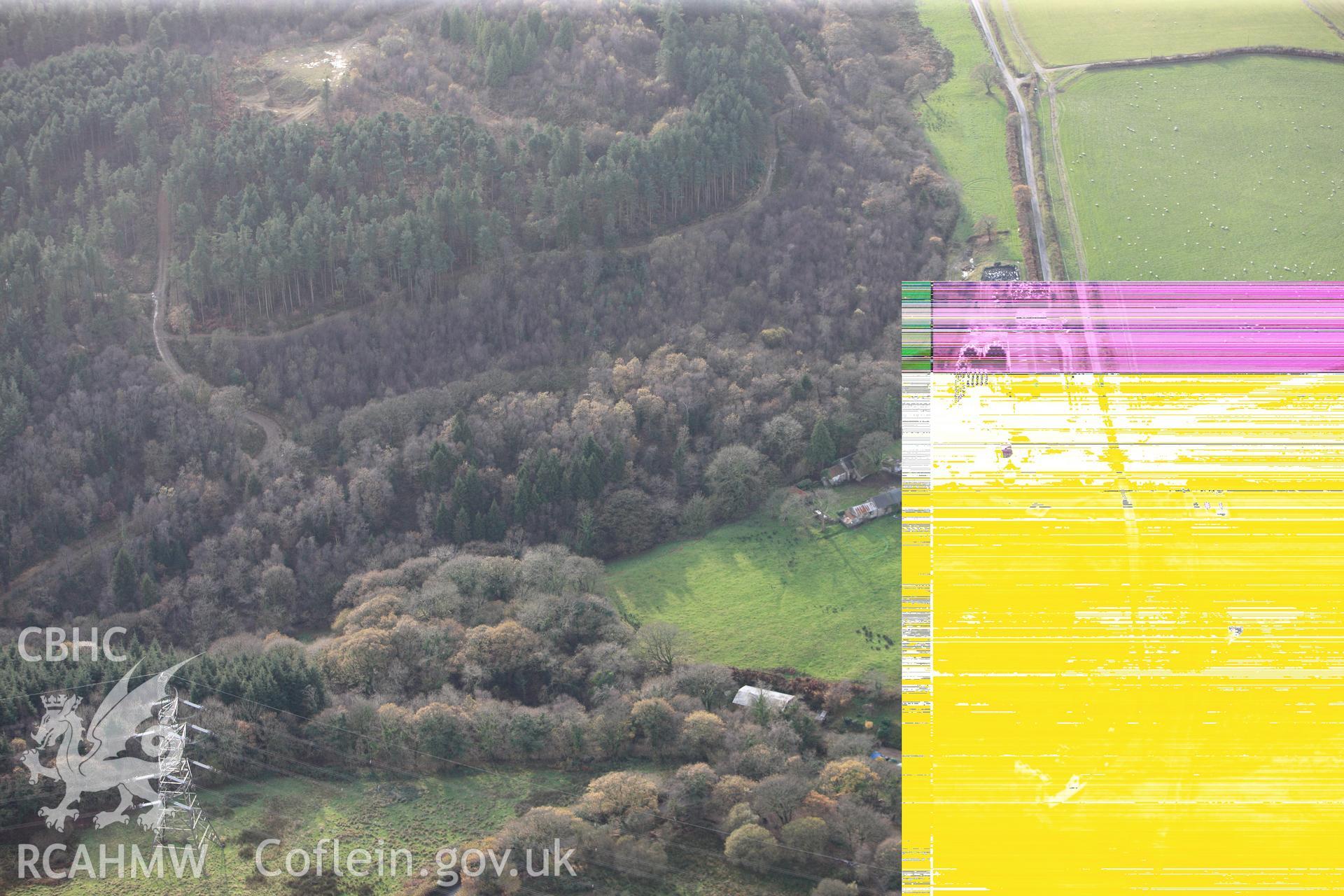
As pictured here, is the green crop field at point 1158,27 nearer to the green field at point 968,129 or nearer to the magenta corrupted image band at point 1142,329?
the green field at point 968,129

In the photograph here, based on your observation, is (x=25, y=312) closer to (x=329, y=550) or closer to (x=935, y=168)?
(x=329, y=550)

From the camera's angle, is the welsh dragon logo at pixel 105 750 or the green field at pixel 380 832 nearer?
the green field at pixel 380 832

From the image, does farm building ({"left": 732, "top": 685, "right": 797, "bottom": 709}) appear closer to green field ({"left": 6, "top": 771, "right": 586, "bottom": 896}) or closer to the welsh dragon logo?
green field ({"left": 6, "top": 771, "right": 586, "bottom": 896})

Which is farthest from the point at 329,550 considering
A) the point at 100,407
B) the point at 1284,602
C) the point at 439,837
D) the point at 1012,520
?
the point at 1284,602

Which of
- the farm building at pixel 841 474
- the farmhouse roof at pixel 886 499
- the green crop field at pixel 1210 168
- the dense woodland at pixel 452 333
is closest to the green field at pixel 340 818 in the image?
the dense woodland at pixel 452 333

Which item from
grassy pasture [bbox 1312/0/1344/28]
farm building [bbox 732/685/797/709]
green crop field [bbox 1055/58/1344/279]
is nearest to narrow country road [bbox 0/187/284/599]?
farm building [bbox 732/685/797/709]

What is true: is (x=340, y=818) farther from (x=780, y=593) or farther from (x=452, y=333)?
(x=452, y=333)
